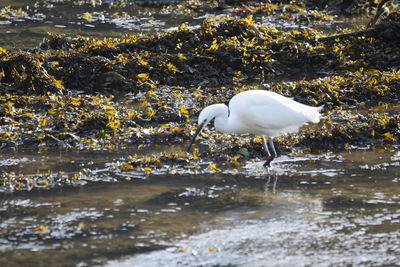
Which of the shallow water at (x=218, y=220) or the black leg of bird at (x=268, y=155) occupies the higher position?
the black leg of bird at (x=268, y=155)

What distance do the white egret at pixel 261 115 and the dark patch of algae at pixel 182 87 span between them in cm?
39

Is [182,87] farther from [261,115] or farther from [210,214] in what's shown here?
[210,214]

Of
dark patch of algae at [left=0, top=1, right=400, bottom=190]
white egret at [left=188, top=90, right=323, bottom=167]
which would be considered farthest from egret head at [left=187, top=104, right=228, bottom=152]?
dark patch of algae at [left=0, top=1, right=400, bottom=190]

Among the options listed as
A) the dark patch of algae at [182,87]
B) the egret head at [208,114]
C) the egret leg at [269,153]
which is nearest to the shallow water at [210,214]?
the egret leg at [269,153]

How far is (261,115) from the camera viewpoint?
22.9ft

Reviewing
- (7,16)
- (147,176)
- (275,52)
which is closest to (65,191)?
(147,176)

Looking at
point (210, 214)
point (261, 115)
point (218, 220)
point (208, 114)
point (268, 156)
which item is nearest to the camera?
point (218, 220)

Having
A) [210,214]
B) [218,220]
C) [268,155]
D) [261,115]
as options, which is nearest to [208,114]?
[261,115]

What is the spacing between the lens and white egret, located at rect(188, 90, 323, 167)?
6988mm

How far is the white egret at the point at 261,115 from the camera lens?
22.9ft

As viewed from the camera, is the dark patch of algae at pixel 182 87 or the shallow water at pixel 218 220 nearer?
the shallow water at pixel 218 220

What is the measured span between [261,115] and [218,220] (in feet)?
5.57

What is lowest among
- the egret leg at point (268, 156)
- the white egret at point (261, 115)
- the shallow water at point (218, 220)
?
the shallow water at point (218, 220)

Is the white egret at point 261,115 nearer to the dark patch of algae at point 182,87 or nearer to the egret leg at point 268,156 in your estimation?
the egret leg at point 268,156
